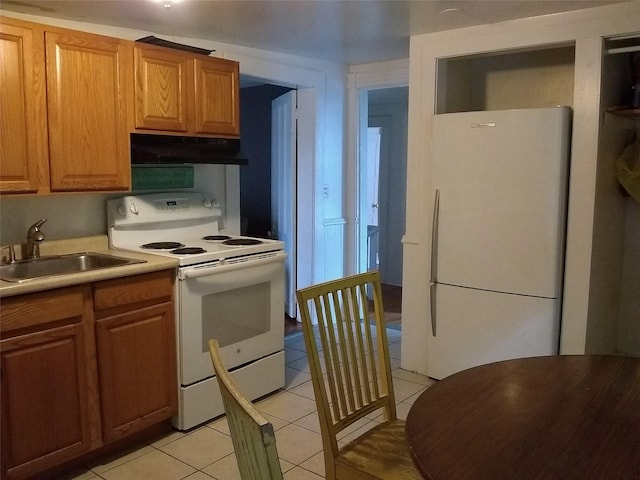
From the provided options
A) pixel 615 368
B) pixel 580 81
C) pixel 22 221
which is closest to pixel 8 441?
pixel 22 221

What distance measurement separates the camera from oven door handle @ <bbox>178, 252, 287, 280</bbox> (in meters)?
2.72

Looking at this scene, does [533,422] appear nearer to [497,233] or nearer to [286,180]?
[497,233]

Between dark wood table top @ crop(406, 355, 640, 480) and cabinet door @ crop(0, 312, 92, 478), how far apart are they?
1.56 meters

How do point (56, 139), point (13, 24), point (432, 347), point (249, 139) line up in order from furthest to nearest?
point (249, 139) → point (432, 347) → point (56, 139) → point (13, 24)

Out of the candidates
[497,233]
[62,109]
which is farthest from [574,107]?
[62,109]

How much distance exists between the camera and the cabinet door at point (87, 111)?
2510 millimetres

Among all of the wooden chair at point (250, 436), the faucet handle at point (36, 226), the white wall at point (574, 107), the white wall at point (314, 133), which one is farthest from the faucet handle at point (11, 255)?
the white wall at point (574, 107)

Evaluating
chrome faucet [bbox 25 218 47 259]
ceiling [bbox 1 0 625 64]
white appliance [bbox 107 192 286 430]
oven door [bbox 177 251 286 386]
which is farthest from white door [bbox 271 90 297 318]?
chrome faucet [bbox 25 218 47 259]

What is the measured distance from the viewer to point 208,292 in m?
2.85

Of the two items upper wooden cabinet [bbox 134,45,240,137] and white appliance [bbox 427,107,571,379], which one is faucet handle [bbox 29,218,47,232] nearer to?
upper wooden cabinet [bbox 134,45,240,137]

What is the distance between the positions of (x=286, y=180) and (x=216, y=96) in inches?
58.8

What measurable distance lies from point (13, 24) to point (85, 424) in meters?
1.70

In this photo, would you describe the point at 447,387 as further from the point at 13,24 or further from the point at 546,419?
the point at 13,24

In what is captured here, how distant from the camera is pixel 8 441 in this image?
2178 millimetres
